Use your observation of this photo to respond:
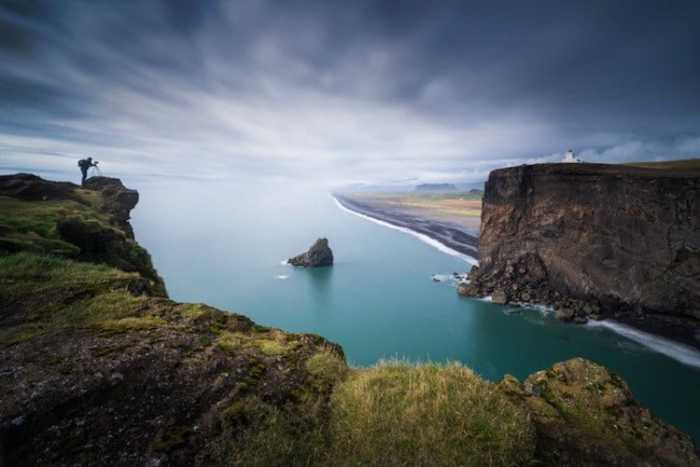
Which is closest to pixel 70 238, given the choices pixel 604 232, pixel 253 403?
pixel 253 403

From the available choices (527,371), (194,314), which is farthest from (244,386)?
(527,371)

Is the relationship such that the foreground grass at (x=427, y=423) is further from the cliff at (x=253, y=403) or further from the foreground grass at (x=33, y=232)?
the foreground grass at (x=33, y=232)

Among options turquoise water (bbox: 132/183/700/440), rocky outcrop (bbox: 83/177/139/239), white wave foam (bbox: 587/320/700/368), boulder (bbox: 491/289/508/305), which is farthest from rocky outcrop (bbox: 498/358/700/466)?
boulder (bbox: 491/289/508/305)

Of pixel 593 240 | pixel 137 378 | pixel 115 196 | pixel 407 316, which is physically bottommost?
pixel 407 316

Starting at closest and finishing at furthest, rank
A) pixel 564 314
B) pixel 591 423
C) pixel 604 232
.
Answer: pixel 591 423 → pixel 564 314 → pixel 604 232

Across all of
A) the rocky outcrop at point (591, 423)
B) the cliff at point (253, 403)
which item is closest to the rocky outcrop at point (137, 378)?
the cliff at point (253, 403)

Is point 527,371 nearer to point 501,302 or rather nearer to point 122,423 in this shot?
point 501,302

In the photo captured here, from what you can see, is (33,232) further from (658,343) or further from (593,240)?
(593,240)
